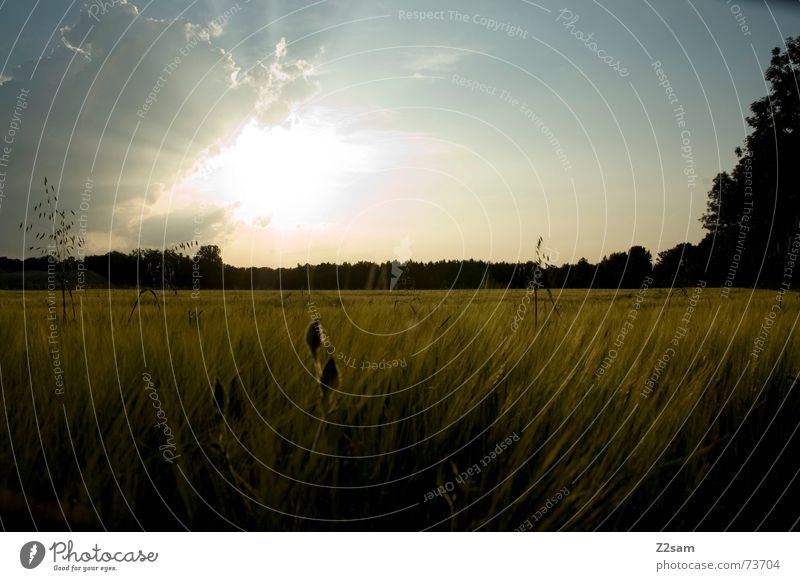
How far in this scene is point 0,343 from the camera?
210 centimetres

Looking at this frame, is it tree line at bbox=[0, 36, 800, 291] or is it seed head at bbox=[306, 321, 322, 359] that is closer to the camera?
seed head at bbox=[306, 321, 322, 359]

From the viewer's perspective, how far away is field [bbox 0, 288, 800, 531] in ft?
4.89

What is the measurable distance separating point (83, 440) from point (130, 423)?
123 millimetres
